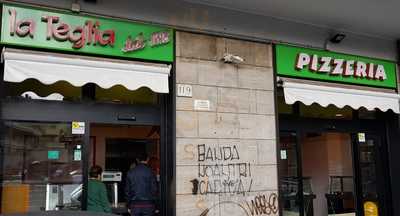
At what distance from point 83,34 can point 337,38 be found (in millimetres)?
4332

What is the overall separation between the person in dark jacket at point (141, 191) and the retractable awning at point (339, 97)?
2.47 meters

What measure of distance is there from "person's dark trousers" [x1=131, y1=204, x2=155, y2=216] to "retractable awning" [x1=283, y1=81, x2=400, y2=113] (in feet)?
8.71

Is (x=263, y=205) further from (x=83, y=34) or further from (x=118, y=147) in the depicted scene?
(x=118, y=147)

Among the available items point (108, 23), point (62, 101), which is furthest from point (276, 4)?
point (62, 101)

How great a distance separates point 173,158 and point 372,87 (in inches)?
160

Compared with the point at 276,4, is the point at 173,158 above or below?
below

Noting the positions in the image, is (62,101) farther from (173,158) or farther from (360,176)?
(360,176)

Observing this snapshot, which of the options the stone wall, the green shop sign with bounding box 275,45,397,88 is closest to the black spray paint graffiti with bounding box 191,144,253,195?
the stone wall

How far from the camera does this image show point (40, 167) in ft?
18.4

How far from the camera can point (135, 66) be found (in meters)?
5.77

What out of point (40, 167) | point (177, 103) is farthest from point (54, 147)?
point (177, 103)

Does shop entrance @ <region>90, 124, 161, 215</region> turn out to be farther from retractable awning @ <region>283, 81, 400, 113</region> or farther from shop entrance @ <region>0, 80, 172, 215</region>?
retractable awning @ <region>283, 81, 400, 113</region>

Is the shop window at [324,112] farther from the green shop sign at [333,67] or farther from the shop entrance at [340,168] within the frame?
the green shop sign at [333,67]

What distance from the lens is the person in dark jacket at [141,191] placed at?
6414 mm
